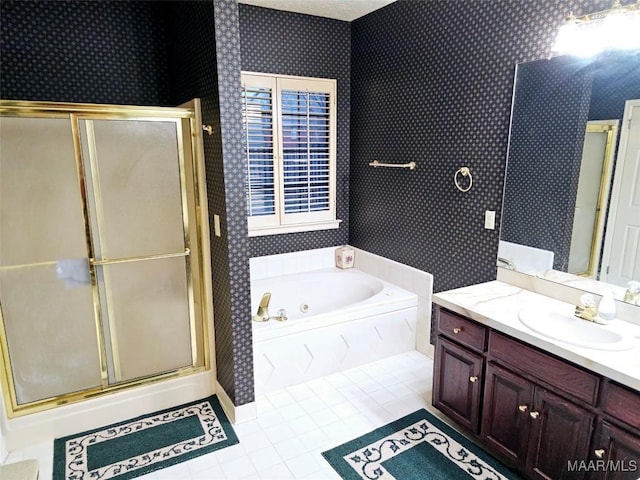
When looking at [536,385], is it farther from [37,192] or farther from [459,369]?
[37,192]

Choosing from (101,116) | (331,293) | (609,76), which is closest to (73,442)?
(101,116)

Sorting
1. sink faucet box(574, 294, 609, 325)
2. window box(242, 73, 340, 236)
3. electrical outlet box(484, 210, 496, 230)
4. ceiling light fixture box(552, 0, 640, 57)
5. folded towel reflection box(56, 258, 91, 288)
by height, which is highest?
ceiling light fixture box(552, 0, 640, 57)

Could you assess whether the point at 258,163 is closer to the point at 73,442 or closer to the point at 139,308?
the point at 139,308

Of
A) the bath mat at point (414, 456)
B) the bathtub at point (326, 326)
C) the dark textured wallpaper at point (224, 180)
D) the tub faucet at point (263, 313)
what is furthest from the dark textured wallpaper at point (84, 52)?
the bath mat at point (414, 456)

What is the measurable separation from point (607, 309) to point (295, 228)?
2433 millimetres

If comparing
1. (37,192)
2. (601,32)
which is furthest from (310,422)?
(601,32)

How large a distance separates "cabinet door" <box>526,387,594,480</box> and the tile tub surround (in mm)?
1369

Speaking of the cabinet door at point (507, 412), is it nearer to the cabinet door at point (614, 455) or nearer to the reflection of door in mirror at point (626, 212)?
the cabinet door at point (614, 455)

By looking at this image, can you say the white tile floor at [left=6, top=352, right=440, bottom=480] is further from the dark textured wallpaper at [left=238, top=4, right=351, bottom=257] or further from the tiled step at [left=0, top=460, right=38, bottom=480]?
the dark textured wallpaper at [left=238, top=4, right=351, bottom=257]

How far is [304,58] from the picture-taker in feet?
11.7

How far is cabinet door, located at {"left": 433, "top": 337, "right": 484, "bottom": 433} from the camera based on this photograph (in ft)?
7.16

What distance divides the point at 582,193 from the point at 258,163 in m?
2.34

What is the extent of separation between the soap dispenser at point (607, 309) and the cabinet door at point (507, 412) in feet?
1.61

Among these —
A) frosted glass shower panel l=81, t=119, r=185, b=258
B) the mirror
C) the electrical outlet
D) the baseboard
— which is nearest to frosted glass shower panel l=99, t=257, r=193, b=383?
frosted glass shower panel l=81, t=119, r=185, b=258
